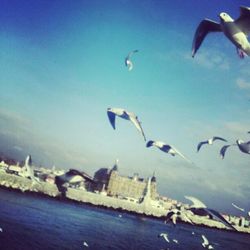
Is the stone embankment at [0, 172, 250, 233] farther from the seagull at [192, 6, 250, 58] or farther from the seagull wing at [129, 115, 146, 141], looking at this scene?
the seagull at [192, 6, 250, 58]

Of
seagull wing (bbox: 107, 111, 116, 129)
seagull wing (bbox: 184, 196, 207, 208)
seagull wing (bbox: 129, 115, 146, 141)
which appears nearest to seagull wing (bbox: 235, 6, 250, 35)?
seagull wing (bbox: 129, 115, 146, 141)

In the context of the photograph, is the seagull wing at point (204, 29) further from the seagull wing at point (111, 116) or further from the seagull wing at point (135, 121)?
the seagull wing at point (111, 116)

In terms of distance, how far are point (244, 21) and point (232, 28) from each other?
216 millimetres

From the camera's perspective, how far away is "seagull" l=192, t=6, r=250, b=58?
5285 mm

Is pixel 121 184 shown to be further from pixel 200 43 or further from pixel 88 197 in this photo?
pixel 200 43

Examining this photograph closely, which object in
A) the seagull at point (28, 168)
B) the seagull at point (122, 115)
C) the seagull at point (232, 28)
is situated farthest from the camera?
the seagull at point (28, 168)

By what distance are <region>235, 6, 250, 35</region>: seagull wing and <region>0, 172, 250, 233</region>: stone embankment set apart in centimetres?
6868

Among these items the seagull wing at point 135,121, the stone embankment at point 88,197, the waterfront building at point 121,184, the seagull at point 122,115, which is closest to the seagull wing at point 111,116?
the seagull at point 122,115

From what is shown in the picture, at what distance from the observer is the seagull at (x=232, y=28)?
529 cm

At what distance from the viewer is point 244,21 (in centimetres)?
554

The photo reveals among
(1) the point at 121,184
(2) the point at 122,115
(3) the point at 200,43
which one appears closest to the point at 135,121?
(2) the point at 122,115

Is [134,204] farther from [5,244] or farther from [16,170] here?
[5,244]

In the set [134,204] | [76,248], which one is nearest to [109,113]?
[76,248]

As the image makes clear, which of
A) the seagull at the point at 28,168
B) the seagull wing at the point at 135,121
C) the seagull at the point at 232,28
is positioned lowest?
the seagull at the point at 28,168
